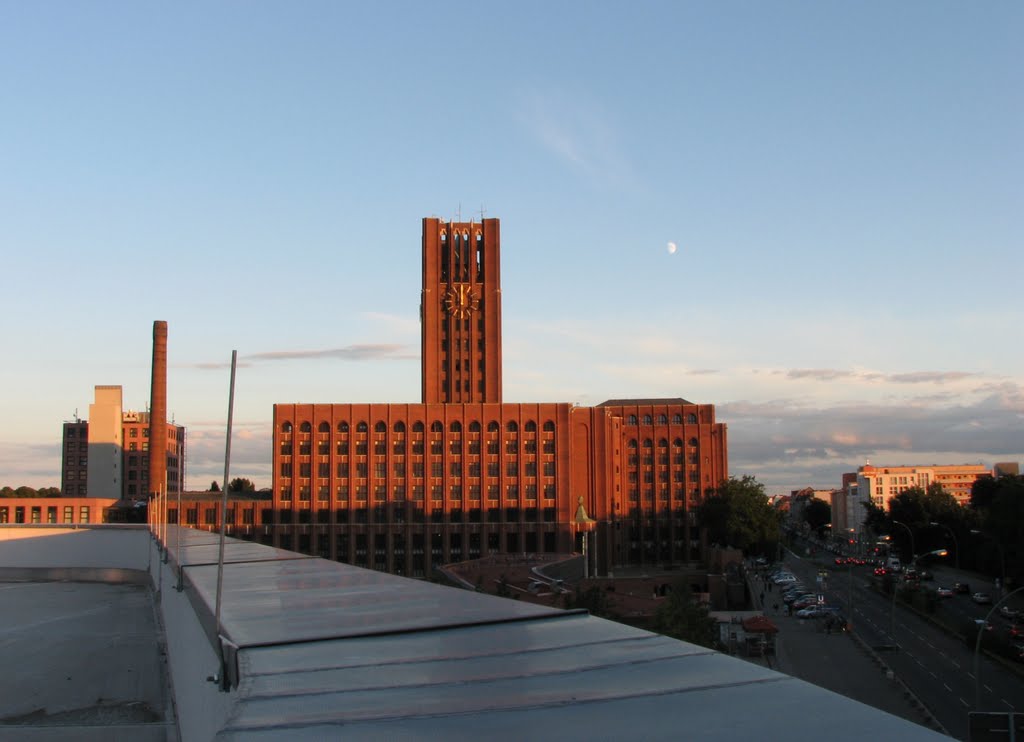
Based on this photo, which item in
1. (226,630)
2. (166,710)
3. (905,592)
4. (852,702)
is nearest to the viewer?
(852,702)

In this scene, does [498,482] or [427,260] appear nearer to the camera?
[498,482]

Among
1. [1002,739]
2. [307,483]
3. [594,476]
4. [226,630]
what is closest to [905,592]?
[594,476]

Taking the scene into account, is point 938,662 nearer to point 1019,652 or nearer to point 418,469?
point 1019,652

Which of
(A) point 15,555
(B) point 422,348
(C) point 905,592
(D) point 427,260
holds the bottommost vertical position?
(C) point 905,592

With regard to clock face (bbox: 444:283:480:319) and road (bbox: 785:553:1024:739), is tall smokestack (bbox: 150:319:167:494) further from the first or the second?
road (bbox: 785:553:1024:739)

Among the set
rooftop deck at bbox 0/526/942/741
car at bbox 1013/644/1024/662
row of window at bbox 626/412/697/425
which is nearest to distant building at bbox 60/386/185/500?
row of window at bbox 626/412/697/425

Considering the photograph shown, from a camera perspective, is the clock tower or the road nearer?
the road

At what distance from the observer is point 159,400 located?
98250 mm

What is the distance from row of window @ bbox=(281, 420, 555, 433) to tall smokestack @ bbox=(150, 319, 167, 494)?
18402 mm

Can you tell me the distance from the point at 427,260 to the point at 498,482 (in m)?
30.8

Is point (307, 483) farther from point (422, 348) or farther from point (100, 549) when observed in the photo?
point (100, 549)

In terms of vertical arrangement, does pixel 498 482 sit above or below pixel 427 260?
below

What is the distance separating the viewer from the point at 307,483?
114500 mm

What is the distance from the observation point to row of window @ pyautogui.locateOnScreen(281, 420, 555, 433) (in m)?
116
